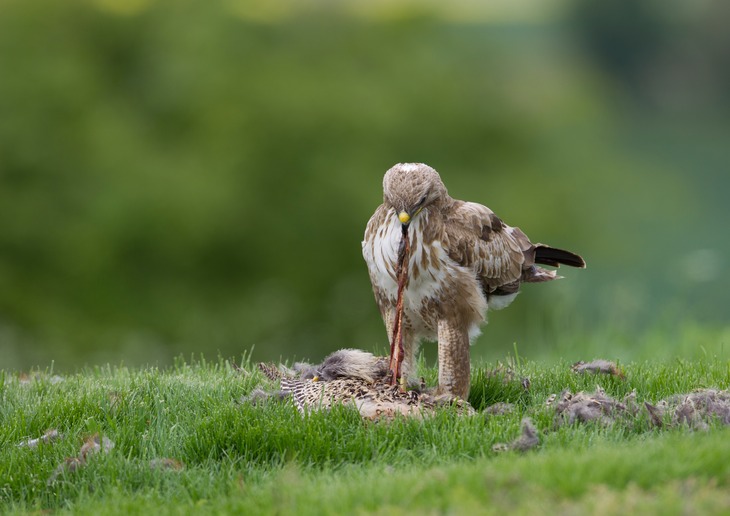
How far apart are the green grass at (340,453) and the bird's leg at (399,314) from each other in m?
0.62

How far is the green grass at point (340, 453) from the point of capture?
419 centimetres

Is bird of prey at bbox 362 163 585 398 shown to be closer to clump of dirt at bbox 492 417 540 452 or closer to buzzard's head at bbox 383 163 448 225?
buzzard's head at bbox 383 163 448 225

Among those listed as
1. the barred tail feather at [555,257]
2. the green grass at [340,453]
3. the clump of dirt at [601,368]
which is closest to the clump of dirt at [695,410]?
the green grass at [340,453]

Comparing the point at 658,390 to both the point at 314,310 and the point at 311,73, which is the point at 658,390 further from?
the point at 311,73

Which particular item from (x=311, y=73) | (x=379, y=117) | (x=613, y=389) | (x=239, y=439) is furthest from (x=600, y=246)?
(x=239, y=439)

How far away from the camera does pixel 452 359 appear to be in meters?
6.26

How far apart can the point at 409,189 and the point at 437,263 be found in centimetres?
53

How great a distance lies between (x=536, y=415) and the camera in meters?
5.69

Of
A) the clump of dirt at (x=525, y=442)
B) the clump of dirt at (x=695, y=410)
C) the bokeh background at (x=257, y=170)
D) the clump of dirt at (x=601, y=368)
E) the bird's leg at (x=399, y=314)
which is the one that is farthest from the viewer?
the bokeh background at (x=257, y=170)

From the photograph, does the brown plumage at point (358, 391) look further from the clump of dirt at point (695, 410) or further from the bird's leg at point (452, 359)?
the clump of dirt at point (695, 410)

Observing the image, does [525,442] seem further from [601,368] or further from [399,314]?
[601,368]

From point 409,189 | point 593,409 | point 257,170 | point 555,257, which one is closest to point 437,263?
point 409,189

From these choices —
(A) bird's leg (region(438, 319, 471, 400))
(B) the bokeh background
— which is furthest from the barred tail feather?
(B) the bokeh background

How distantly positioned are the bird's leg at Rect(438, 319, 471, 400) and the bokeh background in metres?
9.36
